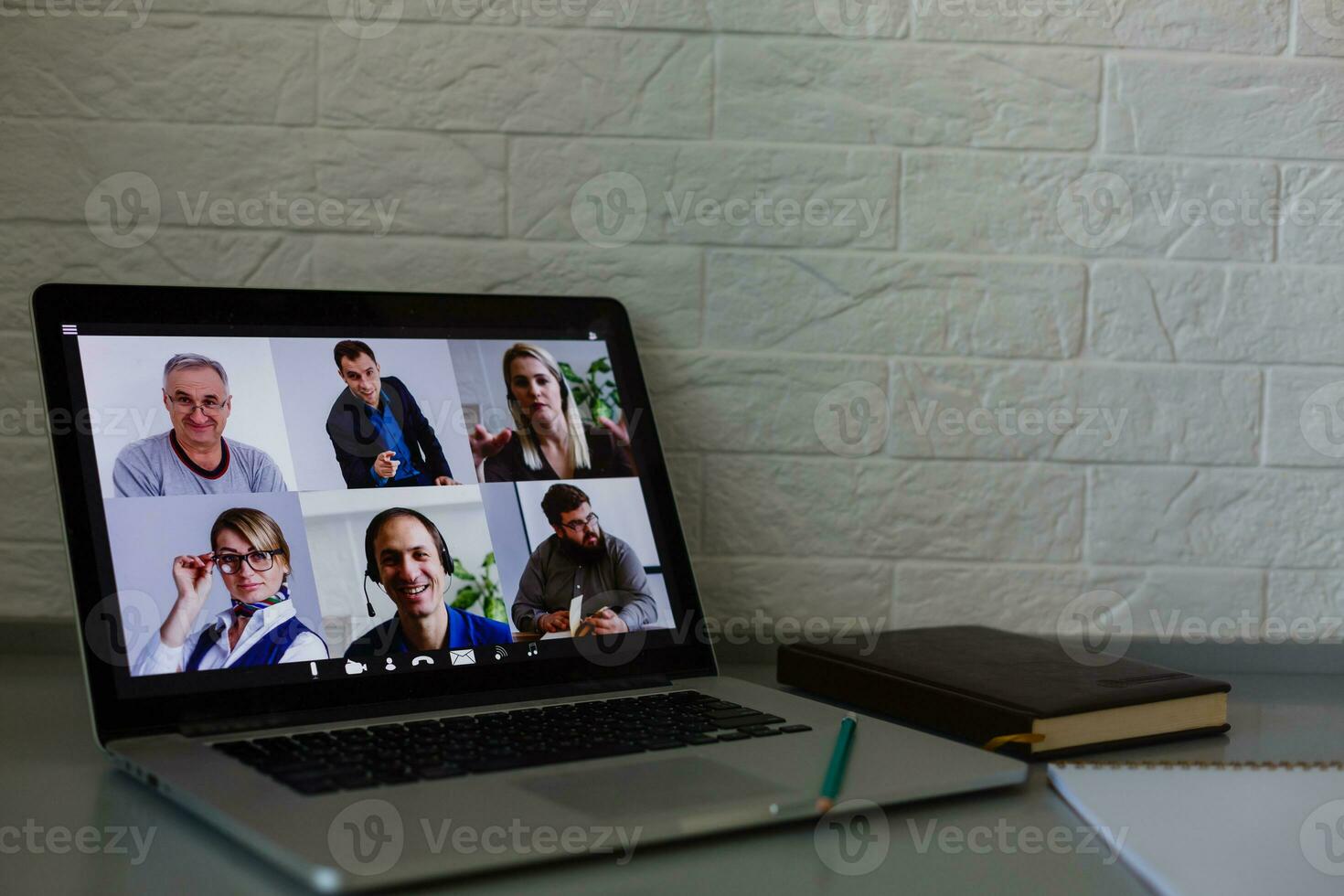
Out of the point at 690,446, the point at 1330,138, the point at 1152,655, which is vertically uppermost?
the point at 1330,138

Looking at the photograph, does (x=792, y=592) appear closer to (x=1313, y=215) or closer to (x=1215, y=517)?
(x=1215, y=517)

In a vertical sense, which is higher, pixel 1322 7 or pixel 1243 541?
pixel 1322 7

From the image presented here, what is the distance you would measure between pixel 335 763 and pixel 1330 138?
3.47ft

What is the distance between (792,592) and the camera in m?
1.08

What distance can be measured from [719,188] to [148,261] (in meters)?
0.52

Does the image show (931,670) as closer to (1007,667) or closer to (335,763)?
(1007,667)

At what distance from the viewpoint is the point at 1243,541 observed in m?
1.10

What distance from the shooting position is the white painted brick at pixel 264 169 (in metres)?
0.99

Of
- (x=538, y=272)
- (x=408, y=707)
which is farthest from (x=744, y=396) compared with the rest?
(x=408, y=707)

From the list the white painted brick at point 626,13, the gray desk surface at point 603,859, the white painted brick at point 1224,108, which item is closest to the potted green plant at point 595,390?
the white painted brick at point 626,13

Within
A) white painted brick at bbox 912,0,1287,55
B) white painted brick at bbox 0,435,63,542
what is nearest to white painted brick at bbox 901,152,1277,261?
white painted brick at bbox 912,0,1287,55

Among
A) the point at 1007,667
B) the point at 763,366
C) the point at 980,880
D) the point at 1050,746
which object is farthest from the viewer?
the point at 763,366

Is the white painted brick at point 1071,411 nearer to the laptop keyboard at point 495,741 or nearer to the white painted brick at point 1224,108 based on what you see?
the white painted brick at point 1224,108

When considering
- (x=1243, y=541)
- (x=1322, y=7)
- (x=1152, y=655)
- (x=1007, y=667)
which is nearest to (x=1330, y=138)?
(x=1322, y=7)
